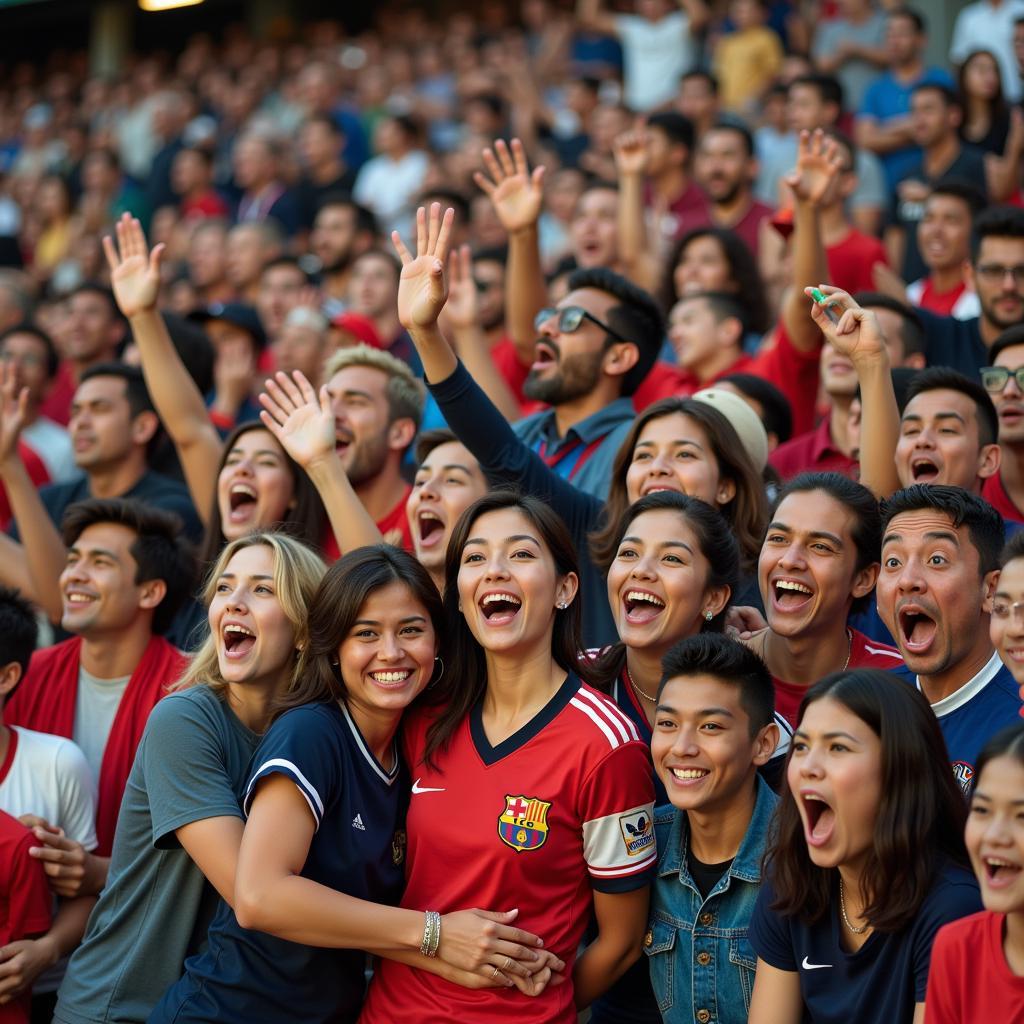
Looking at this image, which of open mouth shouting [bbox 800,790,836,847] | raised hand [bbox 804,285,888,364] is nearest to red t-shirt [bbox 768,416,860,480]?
raised hand [bbox 804,285,888,364]

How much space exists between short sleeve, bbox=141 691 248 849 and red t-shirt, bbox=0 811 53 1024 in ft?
1.65

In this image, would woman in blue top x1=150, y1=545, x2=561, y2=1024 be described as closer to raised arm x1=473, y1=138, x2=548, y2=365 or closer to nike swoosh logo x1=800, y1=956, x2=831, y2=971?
nike swoosh logo x1=800, y1=956, x2=831, y2=971

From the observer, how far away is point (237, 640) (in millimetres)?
4504

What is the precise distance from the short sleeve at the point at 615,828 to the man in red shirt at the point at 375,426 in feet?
7.12

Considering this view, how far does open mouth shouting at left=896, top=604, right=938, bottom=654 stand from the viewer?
3.96 m

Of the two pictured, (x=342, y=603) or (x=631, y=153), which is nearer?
(x=342, y=603)

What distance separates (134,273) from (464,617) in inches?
105

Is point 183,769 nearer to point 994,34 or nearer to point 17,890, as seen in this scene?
point 17,890

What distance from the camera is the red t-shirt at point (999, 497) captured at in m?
5.20

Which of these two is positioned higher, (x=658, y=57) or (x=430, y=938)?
(x=658, y=57)

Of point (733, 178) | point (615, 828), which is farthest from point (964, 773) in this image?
point (733, 178)

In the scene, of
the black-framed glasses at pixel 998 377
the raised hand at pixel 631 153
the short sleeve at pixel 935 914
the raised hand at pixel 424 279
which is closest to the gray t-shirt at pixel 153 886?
the raised hand at pixel 424 279

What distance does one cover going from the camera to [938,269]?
25.0 feet

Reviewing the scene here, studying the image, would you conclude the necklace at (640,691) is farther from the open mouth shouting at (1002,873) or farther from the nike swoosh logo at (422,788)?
the open mouth shouting at (1002,873)
